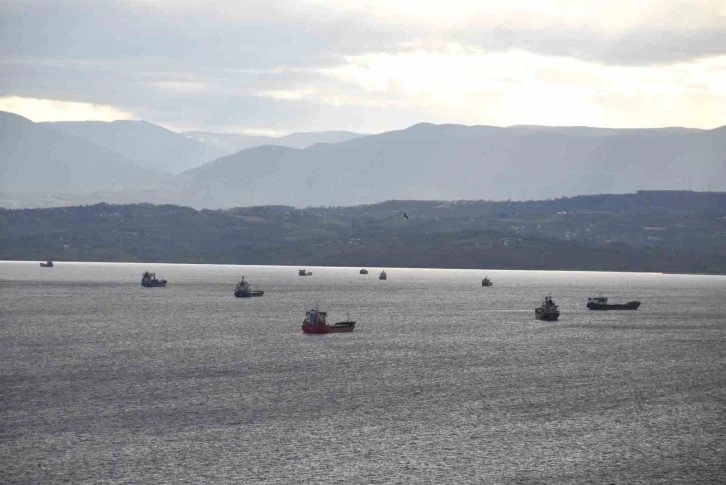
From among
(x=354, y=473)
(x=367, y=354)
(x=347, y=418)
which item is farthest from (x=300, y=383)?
(x=354, y=473)

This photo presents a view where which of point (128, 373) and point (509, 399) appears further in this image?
point (128, 373)

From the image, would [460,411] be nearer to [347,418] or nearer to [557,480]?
[347,418]

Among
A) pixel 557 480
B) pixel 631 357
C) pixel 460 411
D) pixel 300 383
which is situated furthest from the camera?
pixel 631 357

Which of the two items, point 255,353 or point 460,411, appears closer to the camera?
point 460,411

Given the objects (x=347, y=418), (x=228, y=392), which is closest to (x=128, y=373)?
(x=228, y=392)

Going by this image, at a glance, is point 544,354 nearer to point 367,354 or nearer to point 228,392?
point 367,354

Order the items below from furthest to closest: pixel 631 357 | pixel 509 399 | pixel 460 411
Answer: pixel 631 357, pixel 509 399, pixel 460 411

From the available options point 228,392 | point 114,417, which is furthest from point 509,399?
point 114,417

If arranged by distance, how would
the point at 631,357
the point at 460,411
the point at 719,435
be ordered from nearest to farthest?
the point at 719,435 → the point at 460,411 → the point at 631,357

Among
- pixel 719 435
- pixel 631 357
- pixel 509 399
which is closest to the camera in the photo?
pixel 719 435
